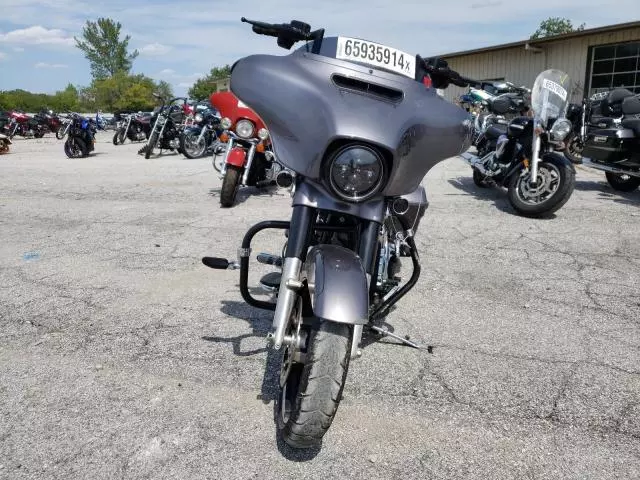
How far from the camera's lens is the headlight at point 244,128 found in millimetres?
7008

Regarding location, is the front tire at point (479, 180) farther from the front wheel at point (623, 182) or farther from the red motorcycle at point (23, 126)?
the red motorcycle at point (23, 126)

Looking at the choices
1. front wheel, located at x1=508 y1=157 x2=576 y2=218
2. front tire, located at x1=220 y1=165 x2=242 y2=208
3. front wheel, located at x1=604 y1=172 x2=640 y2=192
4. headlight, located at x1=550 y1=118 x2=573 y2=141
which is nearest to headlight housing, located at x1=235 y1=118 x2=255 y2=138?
front tire, located at x1=220 y1=165 x2=242 y2=208

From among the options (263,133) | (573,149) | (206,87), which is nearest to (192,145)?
(263,133)

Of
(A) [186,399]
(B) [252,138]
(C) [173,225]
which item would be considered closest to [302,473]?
(A) [186,399]

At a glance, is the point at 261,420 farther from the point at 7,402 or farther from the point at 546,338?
the point at 546,338

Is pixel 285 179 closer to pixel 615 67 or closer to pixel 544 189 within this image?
pixel 544 189

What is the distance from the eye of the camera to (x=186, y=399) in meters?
2.68

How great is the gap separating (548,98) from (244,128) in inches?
150

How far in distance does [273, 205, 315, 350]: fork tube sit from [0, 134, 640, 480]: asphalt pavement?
1.89ft

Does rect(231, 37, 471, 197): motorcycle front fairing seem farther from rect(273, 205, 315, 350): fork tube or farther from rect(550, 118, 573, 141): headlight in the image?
rect(550, 118, 573, 141): headlight

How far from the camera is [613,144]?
769 centimetres

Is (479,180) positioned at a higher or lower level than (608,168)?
lower

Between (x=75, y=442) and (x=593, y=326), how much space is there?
313 centimetres

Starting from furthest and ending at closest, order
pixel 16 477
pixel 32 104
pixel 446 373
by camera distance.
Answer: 1. pixel 32 104
2. pixel 446 373
3. pixel 16 477
